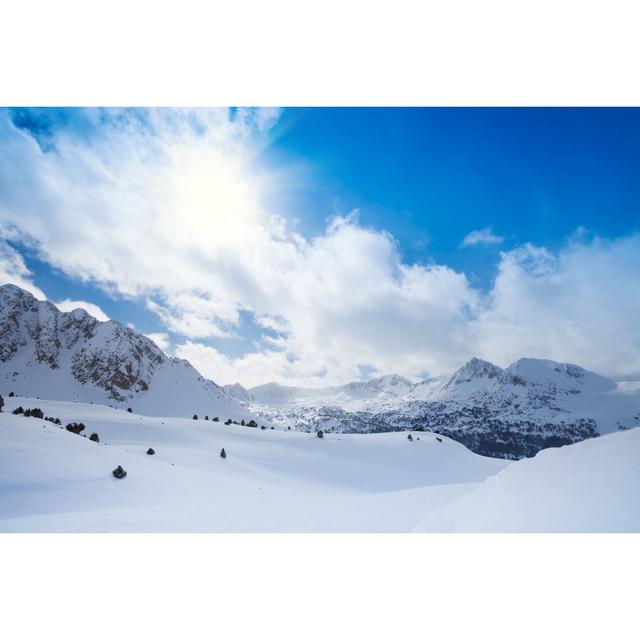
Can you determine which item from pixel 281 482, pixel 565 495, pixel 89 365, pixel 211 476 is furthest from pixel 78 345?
pixel 565 495

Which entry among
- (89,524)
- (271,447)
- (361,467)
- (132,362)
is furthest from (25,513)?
(132,362)

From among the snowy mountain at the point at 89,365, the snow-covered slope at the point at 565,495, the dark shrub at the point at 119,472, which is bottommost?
the dark shrub at the point at 119,472

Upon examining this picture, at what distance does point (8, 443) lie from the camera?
1617 centimetres

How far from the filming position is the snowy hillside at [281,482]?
202 inches

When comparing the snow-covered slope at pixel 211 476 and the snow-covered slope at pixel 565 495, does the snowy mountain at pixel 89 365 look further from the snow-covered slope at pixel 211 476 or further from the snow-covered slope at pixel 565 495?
the snow-covered slope at pixel 565 495

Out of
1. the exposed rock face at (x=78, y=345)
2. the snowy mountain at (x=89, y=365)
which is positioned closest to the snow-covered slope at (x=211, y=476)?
the snowy mountain at (x=89, y=365)

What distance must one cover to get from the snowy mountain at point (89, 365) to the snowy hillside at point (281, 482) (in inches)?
2302

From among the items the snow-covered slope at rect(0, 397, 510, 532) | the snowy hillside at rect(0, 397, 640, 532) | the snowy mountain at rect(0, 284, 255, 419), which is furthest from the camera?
the snowy mountain at rect(0, 284, 255, 419)

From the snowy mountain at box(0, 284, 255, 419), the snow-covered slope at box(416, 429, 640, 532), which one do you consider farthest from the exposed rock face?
the snow-covered slope at box(416, 429, 640, 532)

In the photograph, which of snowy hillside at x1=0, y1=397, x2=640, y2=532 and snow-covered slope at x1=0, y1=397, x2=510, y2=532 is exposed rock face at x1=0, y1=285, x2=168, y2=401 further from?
snowy hillside at x1=0, y1=397, x2=640, y2=532

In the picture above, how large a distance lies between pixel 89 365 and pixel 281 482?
9552 centimetres

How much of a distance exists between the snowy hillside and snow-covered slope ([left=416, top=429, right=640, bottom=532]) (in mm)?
16

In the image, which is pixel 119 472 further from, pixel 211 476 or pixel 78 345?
pixel 78 345

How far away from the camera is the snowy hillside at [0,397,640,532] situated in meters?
5.12
